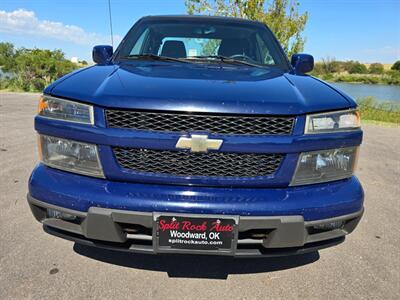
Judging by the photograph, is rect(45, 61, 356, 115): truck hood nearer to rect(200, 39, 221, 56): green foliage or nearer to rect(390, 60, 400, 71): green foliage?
rect(200, 39, 221, 56): green foliage

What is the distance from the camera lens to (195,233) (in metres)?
1.87

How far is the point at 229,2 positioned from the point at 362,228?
450 inches

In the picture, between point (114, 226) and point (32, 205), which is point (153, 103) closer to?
point (114, 226)

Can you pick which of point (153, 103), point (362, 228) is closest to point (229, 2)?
point (362, 228)

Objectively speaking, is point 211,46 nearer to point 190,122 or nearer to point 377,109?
point 190,122

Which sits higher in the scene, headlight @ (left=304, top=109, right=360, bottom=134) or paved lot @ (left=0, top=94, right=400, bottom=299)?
headlight @ (left=304, top=109, right=360, bottom=134)

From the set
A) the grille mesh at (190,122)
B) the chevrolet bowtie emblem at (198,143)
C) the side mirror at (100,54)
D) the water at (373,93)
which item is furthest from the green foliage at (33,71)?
the chevrolet bowtie emblem at (198,143)

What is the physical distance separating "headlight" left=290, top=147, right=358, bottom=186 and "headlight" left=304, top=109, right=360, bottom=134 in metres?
0.13

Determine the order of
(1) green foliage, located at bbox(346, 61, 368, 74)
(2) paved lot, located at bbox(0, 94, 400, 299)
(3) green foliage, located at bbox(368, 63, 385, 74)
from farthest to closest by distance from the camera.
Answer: (3) green foliage, located at bbox(368, 63, 385, 74) → (1) green foliage, located at bbox(346, 61, 368, 74) → (2) paved lot, located at bbox(0, 94, 400, 299)

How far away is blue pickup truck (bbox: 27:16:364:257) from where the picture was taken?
1855 millimetres

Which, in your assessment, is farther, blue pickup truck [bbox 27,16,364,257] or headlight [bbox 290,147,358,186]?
headlight [bbox 290,147,358,186]

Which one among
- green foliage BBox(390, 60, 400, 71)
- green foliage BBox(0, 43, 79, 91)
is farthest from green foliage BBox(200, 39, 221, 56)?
green foliage BBox(390, 60, 400, 71)

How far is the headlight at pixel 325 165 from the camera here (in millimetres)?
2002

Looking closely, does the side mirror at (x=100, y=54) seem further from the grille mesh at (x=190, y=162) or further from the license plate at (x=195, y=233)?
the license plate at (x=195, y=233)
